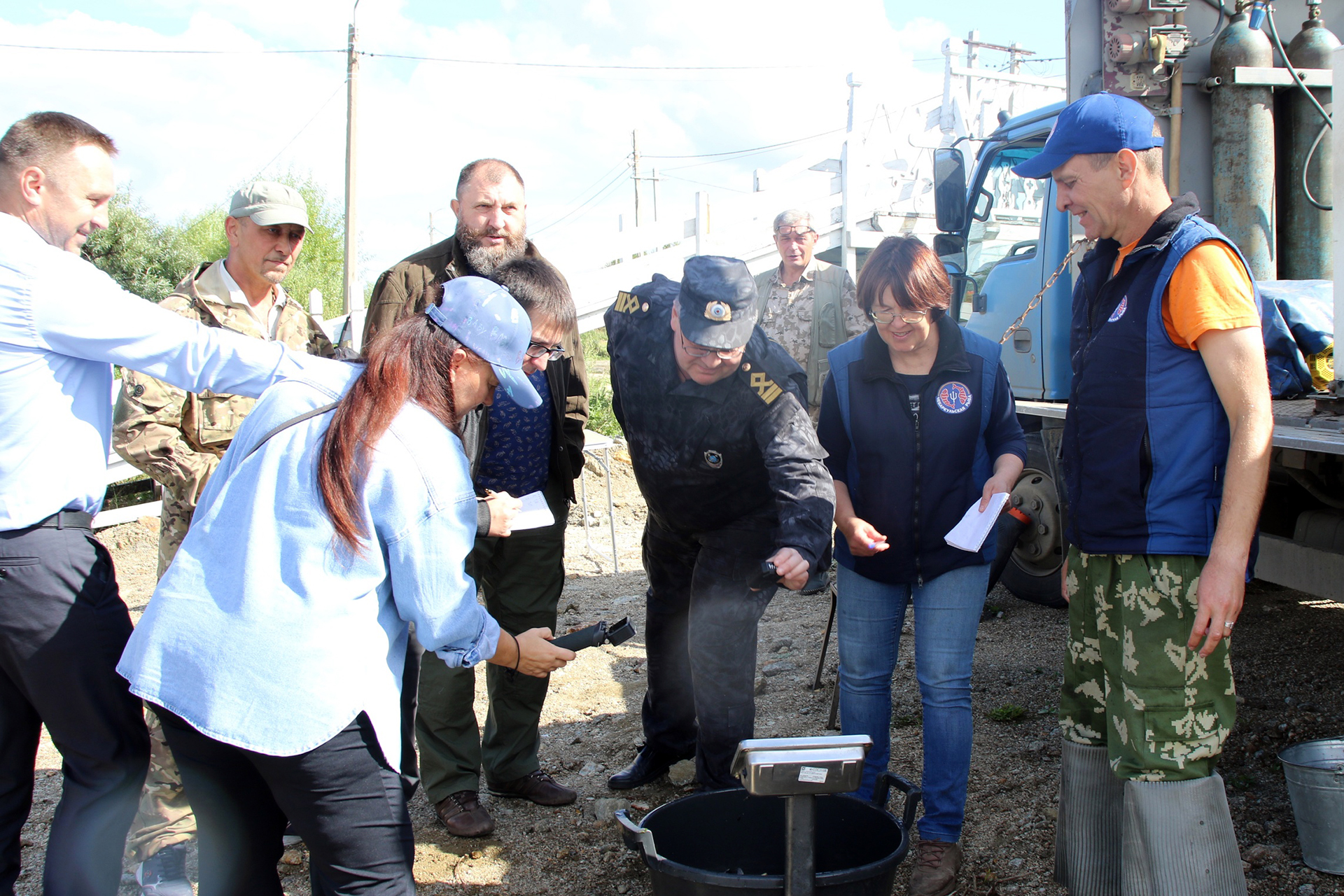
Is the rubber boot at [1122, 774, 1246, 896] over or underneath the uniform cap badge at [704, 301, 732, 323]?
underneath

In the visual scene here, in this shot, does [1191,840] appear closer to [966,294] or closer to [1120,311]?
[1120,311]

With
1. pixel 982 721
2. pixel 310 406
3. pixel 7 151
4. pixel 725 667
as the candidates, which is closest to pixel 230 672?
pixel 310 406

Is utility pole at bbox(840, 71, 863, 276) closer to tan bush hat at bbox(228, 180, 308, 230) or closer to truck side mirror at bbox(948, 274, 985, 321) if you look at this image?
truck side mirror at bbox(948, 274, 985, 321)

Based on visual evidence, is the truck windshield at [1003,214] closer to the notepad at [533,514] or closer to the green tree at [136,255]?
the notepad at [533,514]

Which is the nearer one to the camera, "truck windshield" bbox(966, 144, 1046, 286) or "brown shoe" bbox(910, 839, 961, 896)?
"brown shoe" bbox(910, 839, 961, 896)

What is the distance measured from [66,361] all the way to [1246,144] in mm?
3778

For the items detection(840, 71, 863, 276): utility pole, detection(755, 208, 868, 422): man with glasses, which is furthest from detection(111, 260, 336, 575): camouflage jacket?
detection(840, 71, 863, 276): utility pole

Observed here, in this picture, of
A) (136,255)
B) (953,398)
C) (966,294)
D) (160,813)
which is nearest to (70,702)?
(160,813)

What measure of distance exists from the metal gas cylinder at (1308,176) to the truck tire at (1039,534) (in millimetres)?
1470

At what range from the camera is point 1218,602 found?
191 centimetres

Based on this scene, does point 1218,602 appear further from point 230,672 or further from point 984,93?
point 984,93

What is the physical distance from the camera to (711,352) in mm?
2523

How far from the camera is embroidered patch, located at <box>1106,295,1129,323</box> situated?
2.13 m

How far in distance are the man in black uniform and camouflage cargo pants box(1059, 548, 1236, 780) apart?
2.37 ft
